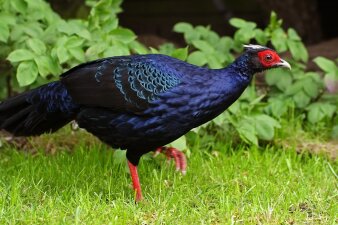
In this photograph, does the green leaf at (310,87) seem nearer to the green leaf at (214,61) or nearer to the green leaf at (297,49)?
the green leaf at (297,49)

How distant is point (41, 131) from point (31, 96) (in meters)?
0.27

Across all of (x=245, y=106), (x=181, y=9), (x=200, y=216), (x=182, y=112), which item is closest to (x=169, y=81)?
(x=182, y=112)

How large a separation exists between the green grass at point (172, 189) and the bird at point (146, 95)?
0.30 meters

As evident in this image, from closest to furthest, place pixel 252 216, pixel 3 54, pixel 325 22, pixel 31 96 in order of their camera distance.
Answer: pixel 252 216, pixel 31 96, pixel 3 54, pixel 325 22

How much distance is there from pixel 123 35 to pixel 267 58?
4.65 ft

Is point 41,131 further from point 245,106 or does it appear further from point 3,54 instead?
point 245,106

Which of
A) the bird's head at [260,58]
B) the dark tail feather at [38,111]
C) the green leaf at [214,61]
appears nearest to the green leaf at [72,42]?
the dark tail feather at [38,111]

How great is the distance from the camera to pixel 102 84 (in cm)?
428

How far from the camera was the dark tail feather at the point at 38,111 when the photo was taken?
450 cm

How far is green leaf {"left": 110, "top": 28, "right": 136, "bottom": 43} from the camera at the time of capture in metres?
5.30

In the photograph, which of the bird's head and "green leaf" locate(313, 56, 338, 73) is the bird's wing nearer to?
the bird's head

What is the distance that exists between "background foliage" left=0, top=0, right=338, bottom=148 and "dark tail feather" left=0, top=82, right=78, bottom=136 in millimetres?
308

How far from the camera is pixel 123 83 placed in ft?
14.0

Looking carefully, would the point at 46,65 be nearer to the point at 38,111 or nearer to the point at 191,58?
the point at 38,111
